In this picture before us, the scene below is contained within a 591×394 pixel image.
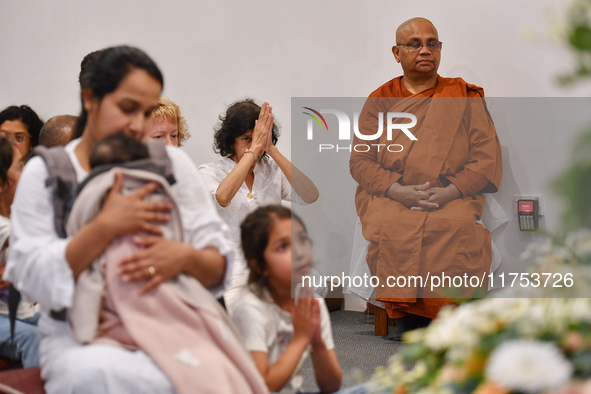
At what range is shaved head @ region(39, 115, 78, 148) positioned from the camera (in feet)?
5.52

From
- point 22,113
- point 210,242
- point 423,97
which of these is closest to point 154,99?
point 210,242

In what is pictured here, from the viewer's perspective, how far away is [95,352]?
0.88 meters

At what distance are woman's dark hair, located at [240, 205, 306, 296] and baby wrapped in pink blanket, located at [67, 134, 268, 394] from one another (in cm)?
19

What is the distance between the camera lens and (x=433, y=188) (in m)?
2.67

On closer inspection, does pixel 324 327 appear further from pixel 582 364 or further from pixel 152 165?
pixel 582 364

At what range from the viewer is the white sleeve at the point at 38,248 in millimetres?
887

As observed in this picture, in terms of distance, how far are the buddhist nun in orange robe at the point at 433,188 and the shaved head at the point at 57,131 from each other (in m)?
1.51

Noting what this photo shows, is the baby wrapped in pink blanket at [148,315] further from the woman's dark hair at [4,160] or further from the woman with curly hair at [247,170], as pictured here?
the woman with curly hair at [247,170]

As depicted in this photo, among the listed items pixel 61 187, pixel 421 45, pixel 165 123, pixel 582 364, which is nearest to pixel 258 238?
pixel 61 187

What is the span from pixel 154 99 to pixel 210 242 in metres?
0.28

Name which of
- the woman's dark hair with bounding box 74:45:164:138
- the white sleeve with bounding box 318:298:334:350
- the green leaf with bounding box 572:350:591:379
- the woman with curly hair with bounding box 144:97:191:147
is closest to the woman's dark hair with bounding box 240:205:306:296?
the white sleeve with bounding box 318:298:334:350

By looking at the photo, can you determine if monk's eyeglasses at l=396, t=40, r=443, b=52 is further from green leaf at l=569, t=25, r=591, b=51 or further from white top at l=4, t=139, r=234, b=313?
green leaf at l=569, t=25, r=591, b=51

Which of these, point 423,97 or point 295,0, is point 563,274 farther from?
point 295,0

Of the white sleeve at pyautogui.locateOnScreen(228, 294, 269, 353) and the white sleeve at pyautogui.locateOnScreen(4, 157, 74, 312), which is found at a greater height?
the white sleeve at pyautogui.locateOnScreen(4, 157, 74, 312)
